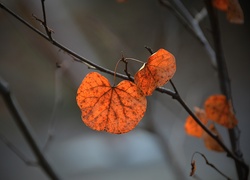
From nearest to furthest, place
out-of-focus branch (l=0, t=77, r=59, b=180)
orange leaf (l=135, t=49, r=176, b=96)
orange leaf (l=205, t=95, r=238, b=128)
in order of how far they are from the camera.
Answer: orange leaf (l=135, t=49, r=176, b=96)
orange leaf (l=205, t=95, r=238, b=128)
out-of-focus branch (l=0, t=77, r=59, b=180)

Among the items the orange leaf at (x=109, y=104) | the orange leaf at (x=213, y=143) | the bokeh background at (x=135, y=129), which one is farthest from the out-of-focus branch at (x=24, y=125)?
the bokeh background at (x=135, y=129)

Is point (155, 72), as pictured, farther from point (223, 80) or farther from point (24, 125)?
point (24, 125)

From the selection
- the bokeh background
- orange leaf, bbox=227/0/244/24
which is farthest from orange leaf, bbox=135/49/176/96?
the bokeh background

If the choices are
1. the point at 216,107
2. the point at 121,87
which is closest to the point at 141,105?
the point at 121,87

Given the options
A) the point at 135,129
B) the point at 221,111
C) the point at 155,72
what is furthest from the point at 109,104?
the point at 135,129

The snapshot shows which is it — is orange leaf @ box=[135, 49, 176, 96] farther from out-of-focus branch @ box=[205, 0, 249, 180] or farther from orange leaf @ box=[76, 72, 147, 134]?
out-of-focus branch @ box=[205, 0, 249, 180]

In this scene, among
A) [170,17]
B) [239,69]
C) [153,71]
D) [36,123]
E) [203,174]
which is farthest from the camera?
[36,123]

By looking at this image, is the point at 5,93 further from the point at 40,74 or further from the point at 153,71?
the point at 40,74
